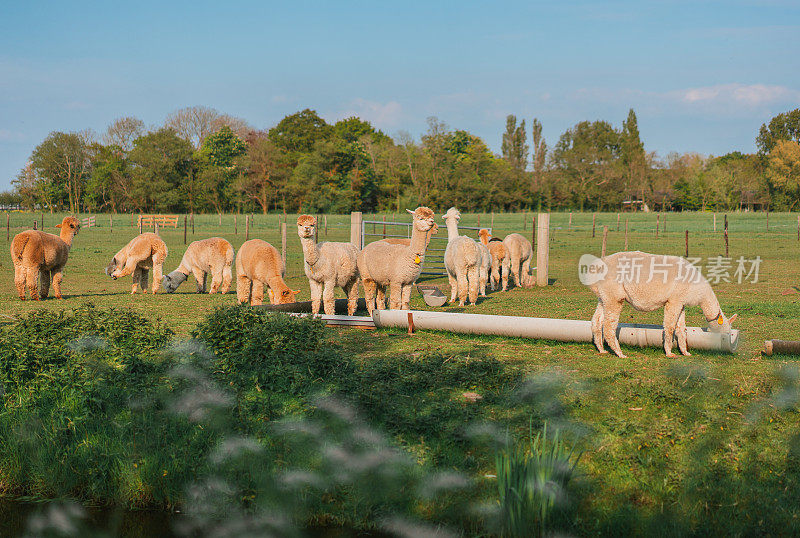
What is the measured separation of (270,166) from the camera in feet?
209

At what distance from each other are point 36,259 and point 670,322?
12472 millimetres

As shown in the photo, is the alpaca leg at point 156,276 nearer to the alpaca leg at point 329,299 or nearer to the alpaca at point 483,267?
the alpaca leg at point 329,299

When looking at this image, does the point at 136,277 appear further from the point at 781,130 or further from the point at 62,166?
the point at 781,130

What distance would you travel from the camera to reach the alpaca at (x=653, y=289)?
8.24 meters

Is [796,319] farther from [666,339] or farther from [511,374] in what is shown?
[511,374]

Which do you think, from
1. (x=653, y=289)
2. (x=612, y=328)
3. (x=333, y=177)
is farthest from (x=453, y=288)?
(x=333, y=177)

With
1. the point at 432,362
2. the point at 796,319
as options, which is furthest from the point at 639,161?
the point at 432,362

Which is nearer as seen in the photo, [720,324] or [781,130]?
[720,324]

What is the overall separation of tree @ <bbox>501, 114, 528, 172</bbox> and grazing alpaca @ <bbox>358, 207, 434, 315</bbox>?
89.1 metres

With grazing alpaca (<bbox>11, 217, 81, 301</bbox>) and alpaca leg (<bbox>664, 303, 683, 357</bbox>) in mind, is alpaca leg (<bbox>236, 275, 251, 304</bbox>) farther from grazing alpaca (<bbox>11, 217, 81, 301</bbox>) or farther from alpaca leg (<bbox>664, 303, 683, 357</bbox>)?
alpaca leg (<bbox>664, 303, 683, 357</bbox>)

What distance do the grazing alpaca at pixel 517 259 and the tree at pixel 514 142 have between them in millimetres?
81629

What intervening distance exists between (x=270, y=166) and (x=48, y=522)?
6035 centimetres

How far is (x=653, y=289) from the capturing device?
8227mm

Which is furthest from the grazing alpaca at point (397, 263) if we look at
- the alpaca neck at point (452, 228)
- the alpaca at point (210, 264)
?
the alpaca at point (210, 264)
